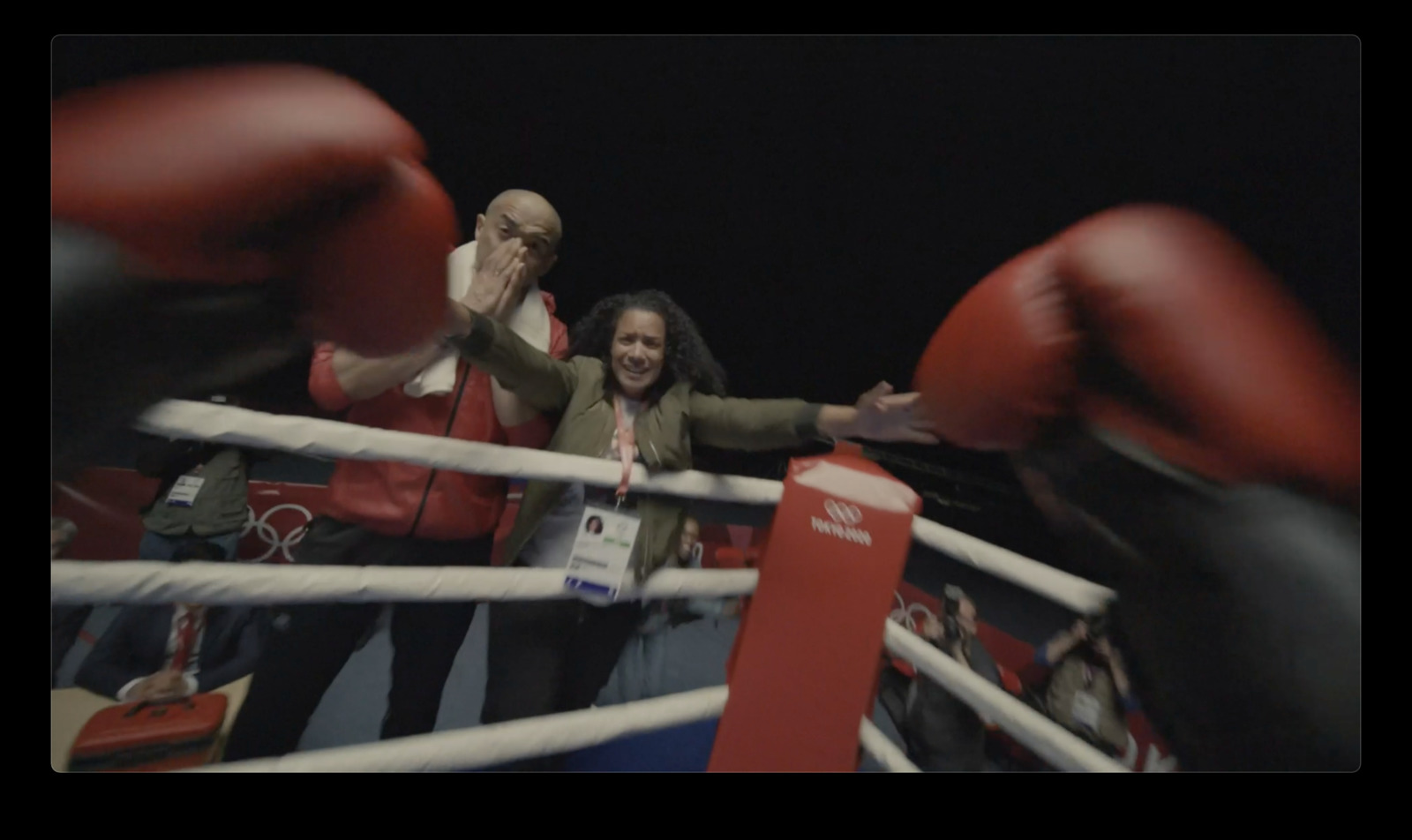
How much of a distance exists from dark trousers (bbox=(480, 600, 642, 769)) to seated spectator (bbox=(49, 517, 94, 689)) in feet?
1.60

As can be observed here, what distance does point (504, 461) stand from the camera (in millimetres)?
730

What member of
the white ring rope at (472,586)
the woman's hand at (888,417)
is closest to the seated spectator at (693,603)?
the white ring rope at (472,586)

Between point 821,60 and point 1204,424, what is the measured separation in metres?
0.77

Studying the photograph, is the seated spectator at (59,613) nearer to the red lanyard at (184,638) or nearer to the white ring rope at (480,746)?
the white ring rope at (480,746)

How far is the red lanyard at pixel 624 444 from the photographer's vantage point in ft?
2.71

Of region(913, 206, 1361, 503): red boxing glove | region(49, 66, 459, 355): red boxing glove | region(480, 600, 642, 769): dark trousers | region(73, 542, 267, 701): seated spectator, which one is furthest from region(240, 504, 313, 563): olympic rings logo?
region(913, 206, 1361, 503): red boxing glove

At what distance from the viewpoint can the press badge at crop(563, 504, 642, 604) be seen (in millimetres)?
786

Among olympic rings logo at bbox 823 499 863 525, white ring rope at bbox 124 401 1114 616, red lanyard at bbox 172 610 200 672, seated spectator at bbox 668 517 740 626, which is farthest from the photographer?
red lanyard at bbox 172 610 200 672

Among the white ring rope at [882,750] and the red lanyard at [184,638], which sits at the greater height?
the white ring rope at [882,750]

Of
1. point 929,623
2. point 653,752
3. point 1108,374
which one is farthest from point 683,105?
point 929,623

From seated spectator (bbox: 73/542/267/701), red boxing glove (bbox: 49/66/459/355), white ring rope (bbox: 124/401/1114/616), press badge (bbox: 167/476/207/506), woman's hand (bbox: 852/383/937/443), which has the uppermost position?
red boxing glove (bbox: 49/66/459/355)

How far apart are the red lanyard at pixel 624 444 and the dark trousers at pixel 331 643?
29 centimetres

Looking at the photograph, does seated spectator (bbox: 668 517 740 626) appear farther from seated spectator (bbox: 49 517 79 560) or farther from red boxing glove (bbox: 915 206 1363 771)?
seated spectator (bbox: 49 517 79 560)

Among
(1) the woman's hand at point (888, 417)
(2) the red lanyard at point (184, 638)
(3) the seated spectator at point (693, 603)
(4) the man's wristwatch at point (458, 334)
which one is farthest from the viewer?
(2) the red lanyard at point (184, 638)
